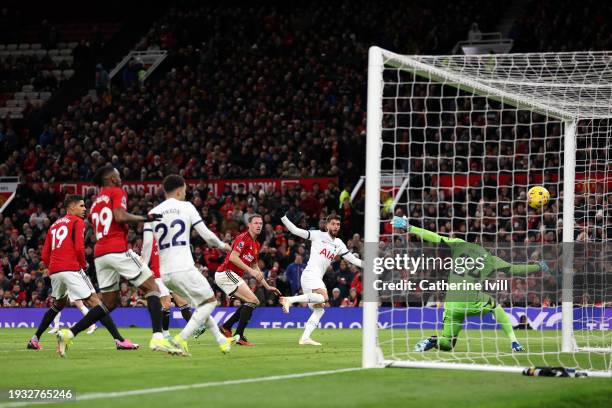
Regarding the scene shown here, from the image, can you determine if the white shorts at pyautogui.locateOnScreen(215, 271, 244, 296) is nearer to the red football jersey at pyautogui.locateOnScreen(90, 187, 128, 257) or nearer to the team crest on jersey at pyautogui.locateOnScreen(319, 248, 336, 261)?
the team crest on jersey at pyautogui.locateOnScreen(319, 248, 336, 261)

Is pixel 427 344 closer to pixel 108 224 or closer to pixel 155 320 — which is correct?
pixel 155 320

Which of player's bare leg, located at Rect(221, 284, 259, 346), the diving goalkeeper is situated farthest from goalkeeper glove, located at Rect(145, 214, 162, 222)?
player's bare leg, located at Rect(221, 284, 259, 346)

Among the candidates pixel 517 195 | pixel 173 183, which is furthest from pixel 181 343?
pixel 517 195

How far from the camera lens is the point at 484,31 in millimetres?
34062

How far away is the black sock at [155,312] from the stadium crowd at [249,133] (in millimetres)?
11383

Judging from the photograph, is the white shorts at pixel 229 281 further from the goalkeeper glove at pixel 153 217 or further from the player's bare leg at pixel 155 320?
the goalkeeper glove at pixel 153 217

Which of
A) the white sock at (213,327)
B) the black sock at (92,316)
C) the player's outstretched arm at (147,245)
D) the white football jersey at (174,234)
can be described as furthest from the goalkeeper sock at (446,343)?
the black sock at (92,316)

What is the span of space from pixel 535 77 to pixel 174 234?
18.3ft

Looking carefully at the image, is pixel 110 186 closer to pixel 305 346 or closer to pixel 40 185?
pixel 305 346

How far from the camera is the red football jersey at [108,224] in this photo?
1282 cm

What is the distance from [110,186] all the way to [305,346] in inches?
182

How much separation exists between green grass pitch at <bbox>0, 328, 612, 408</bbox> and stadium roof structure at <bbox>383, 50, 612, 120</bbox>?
3.89 meters

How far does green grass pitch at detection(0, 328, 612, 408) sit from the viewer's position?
837 cm

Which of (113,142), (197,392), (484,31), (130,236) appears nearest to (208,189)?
(130,236)
